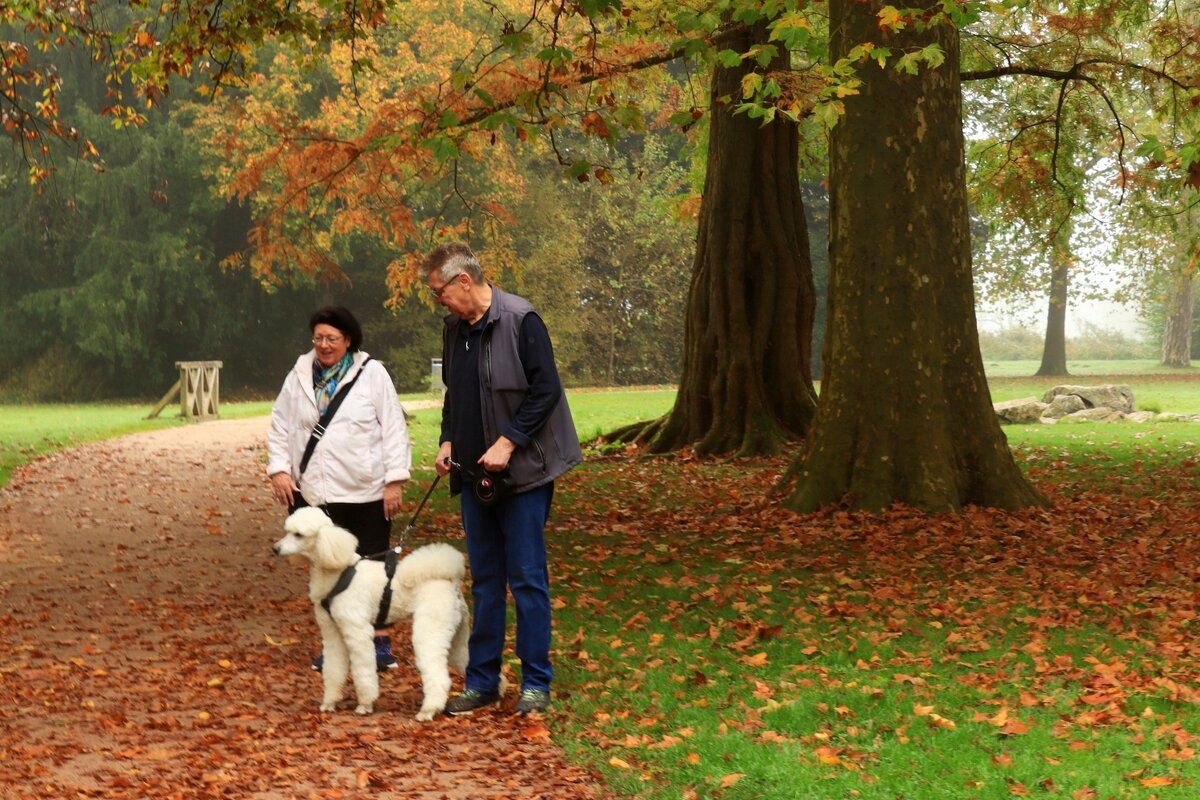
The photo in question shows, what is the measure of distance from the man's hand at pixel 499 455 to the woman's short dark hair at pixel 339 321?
1185 mm

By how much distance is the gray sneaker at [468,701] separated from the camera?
21.1 feet

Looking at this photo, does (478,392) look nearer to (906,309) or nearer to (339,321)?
(339,321)

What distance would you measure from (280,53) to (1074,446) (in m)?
26.0

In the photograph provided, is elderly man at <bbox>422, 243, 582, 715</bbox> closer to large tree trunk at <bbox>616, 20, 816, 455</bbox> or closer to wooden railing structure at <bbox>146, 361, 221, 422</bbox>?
large tree trunk at <bbox>616, 20, 816, 455</bbox>

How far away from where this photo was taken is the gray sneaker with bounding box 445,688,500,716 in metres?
6.43

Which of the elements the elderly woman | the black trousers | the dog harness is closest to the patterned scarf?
the elderly woman

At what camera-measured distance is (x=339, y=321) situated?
694 cm

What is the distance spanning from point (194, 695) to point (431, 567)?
1632 millimetres

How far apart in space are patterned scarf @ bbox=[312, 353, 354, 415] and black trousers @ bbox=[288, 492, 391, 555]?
0.49 m

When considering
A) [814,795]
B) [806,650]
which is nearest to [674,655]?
[806,650]

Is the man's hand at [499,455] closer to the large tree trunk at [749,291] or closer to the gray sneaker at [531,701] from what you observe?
the gray sneaker at [531,701]

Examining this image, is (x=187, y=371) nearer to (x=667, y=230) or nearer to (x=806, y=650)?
(x=667, y=230)

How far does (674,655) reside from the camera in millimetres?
7461

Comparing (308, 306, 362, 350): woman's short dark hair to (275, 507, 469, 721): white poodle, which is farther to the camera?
(308, 306, 362, 350): woman's short dark hair
